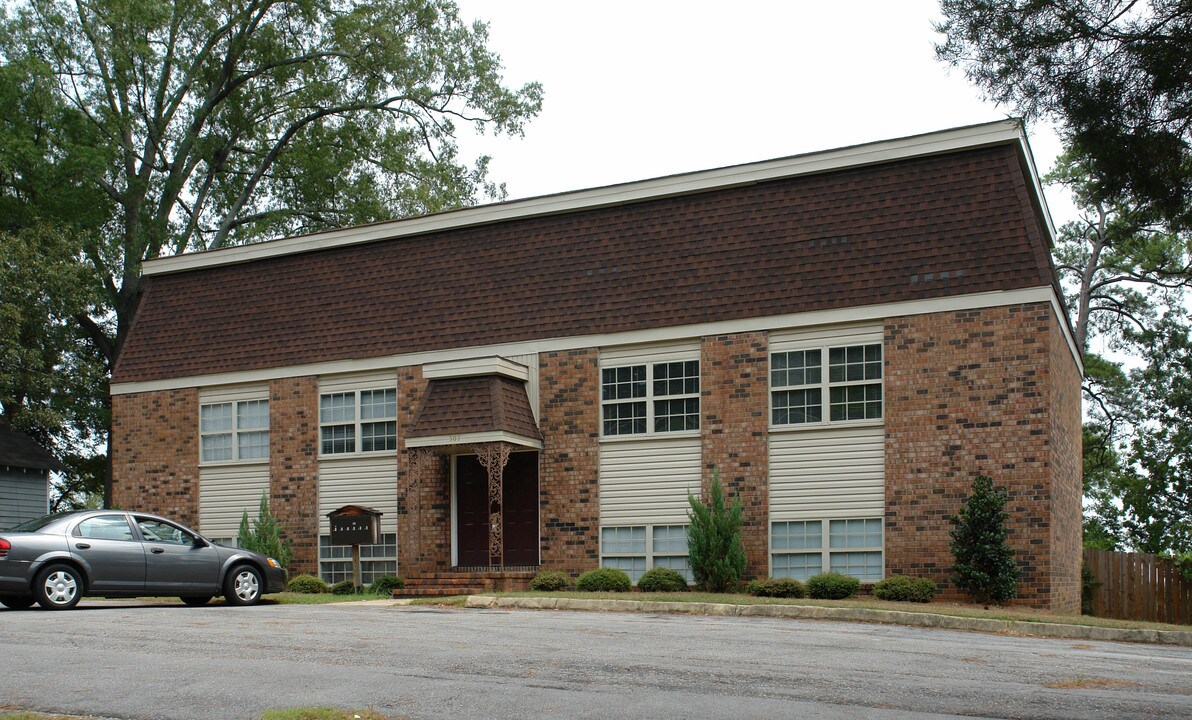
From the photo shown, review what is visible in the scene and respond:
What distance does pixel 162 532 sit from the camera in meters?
18.1

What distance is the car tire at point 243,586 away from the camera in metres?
18.5

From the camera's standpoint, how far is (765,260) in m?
21.7

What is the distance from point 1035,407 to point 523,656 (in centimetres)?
1104

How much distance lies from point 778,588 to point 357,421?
10.00 meters

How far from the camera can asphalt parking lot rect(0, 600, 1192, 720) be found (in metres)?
8.84

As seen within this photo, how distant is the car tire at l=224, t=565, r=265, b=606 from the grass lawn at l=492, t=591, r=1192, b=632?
3.69 metres

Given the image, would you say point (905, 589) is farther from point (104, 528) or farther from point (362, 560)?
point (104, 528)

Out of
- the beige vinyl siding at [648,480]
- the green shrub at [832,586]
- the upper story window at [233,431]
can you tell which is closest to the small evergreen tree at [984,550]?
the green shrub at [832,586]

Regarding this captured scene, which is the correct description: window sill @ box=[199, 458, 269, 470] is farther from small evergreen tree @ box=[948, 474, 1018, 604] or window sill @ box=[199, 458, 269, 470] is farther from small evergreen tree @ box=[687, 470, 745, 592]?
small evergreen tree @ box=[948, 474, 1018, 604]

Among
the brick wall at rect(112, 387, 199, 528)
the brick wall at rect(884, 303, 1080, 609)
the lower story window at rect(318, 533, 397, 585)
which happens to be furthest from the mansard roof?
the lower story window at rect(318, 533, 397, 585)

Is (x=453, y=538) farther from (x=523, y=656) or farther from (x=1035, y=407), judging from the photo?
(x=523, y=656)

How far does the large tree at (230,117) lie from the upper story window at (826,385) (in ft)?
63.6

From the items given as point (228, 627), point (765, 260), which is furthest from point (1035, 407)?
point (228, 627)

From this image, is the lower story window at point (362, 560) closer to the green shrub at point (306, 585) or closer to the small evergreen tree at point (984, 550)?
the green shrub at point (306, 585)
